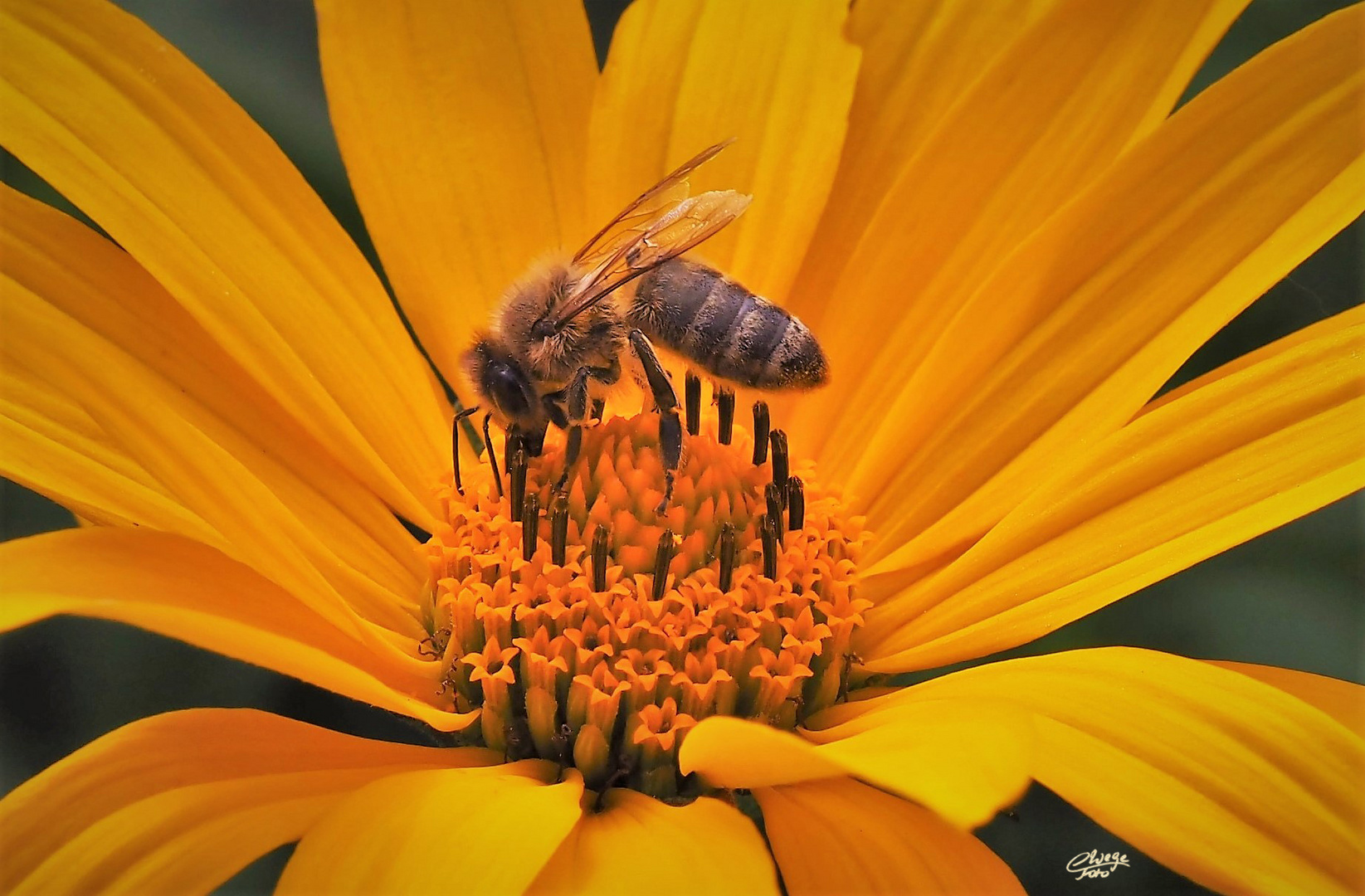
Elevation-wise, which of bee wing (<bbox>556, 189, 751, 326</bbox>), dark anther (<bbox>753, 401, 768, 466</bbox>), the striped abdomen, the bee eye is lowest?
dark anther (<bbox>753, 401, 768, 466</bbox>)

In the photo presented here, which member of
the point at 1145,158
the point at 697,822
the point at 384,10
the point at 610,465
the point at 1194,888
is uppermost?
the point at 384,10

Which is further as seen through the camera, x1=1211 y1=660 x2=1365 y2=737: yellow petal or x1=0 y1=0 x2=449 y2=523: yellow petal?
x1=0 y1=0 x2=449 y2=523: yellow petal

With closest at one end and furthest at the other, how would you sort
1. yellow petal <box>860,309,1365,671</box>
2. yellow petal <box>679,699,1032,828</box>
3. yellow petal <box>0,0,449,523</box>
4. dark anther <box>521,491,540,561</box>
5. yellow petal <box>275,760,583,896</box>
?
1. yellow petal <box>679,699,1032,828</box>
2. yellow petal <box>275,760,583,896</box>
3. yellow petal <box>860,309,1365,671</box>
4. yellow petal <box>0,0,449,523</box>
5. dark anther <box>521,491,540,561</box>

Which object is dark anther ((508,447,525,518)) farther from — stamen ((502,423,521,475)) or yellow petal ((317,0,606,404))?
yellow petal ((317,0,606,404))

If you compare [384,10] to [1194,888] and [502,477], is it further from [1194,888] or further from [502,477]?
[1194,888]

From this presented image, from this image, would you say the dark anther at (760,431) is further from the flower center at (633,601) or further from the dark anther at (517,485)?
the dark anther at (517,485)

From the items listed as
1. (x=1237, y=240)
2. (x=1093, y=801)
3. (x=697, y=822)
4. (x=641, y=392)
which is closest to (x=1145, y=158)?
(x=1237, y=240)

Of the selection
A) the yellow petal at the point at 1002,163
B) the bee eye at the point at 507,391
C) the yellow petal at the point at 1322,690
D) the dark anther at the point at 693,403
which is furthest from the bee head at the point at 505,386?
the yellow petal at the point at 1322,690
